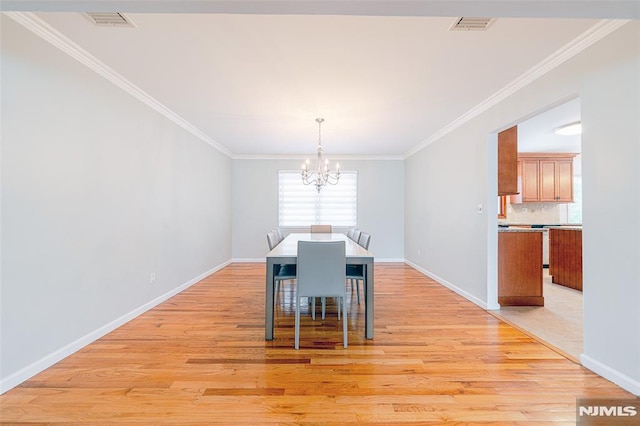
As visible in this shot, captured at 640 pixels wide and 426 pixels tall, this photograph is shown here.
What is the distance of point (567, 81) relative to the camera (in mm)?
2314

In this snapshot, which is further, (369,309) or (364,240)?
(364,240)

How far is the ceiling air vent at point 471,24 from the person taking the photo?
6.33 ft

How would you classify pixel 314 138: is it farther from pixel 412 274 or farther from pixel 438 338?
pixel 438 338

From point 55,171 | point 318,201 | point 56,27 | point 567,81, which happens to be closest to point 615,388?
point 567,81

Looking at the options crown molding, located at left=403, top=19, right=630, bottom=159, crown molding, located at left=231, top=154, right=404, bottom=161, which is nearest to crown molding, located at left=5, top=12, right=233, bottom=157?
crown molding, located at left=231, top=154, right=404, bottom=161

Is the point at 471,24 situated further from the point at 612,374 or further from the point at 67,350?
the point at 67,350

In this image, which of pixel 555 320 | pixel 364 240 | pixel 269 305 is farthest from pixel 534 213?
pixel 269 305

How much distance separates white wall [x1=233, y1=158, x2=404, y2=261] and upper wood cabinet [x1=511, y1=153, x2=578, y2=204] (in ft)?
7.93

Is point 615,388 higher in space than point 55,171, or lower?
lower

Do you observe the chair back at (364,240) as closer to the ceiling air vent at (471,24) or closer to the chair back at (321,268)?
the chair back at (321,268)

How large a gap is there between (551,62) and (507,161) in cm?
139

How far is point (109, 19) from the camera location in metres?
1.95

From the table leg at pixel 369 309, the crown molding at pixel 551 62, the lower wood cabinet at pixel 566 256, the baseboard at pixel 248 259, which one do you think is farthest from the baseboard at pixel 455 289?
the baseboard at pixel 248 259

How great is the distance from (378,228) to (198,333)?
4.65 metres
